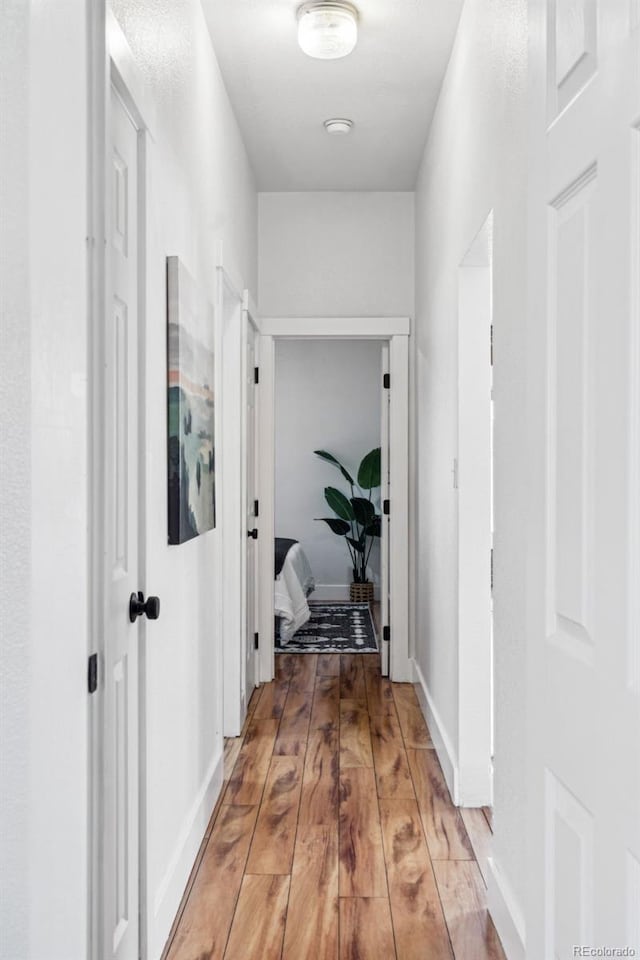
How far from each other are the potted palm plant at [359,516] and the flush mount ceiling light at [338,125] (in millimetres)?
3678

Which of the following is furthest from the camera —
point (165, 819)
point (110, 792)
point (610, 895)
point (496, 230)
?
point (496, 230)

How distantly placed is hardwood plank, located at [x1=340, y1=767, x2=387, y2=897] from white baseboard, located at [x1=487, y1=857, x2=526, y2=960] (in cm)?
32

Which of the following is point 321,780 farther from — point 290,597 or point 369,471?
point 369,471

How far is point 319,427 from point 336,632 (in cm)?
239

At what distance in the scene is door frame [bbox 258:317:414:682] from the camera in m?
4.66

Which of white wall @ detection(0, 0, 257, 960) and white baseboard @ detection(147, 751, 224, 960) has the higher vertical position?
white wall @ detection(0, 0, 257, 960)

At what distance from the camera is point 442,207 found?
3.47m

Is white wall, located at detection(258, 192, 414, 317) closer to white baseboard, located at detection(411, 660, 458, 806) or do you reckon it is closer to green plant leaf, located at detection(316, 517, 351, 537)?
white baseboard, located at detection(411, 660, 458, 806)

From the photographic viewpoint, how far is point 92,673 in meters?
1.28

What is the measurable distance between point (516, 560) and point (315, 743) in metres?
1.91

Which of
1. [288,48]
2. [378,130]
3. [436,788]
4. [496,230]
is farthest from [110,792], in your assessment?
[378,130]

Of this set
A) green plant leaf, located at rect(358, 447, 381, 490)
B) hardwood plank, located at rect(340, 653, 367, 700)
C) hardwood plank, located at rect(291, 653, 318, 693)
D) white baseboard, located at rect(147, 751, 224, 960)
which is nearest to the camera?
white baseboard, located at rect(147, 751, 224, 960)
